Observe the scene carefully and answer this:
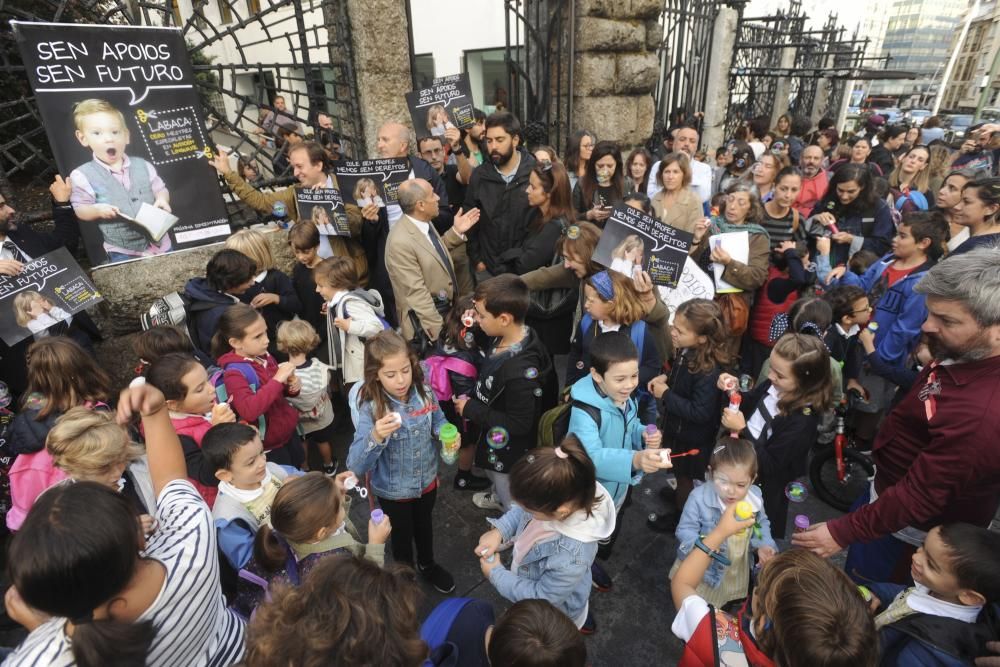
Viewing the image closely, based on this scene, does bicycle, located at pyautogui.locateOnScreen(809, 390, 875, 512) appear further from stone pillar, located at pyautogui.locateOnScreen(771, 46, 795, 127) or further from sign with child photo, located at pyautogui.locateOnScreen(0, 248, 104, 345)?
stone pillar, located at pyautogui.locateOnScreen(771, 46, 795, 127)

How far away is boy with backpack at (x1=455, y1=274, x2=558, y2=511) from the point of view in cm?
268

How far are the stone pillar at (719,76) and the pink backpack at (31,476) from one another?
9278mm

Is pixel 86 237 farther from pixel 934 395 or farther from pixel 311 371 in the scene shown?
pixel 934 395

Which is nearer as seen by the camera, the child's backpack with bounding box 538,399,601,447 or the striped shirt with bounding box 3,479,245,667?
the striped shirt with bounding box 3,479,245,667

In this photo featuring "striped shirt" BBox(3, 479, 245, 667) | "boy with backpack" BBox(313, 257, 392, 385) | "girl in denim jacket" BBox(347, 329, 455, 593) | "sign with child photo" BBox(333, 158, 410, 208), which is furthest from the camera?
"sign with child photo" BBox(333, 158, 410, 208)

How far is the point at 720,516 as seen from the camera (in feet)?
7.80

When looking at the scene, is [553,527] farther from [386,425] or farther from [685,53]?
[685,53]

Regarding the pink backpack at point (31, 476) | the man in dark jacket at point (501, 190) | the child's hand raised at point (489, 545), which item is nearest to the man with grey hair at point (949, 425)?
the child's hand raised at point (489, 545)

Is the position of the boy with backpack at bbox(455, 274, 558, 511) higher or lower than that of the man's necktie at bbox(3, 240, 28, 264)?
lower

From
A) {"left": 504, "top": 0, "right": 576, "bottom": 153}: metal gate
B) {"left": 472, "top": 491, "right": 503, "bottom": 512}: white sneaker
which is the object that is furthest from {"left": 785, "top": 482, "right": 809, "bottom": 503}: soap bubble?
{"left": 504, "top": 0, "right": 576, "bottom": 153}: metal gate

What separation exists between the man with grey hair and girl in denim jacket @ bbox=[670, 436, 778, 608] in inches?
8.7

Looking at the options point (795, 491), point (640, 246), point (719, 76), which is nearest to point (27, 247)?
point (640, 246)

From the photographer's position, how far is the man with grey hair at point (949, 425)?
6.10 feet

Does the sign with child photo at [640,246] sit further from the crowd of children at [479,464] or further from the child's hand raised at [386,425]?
the child's hand raised at [386,425]
